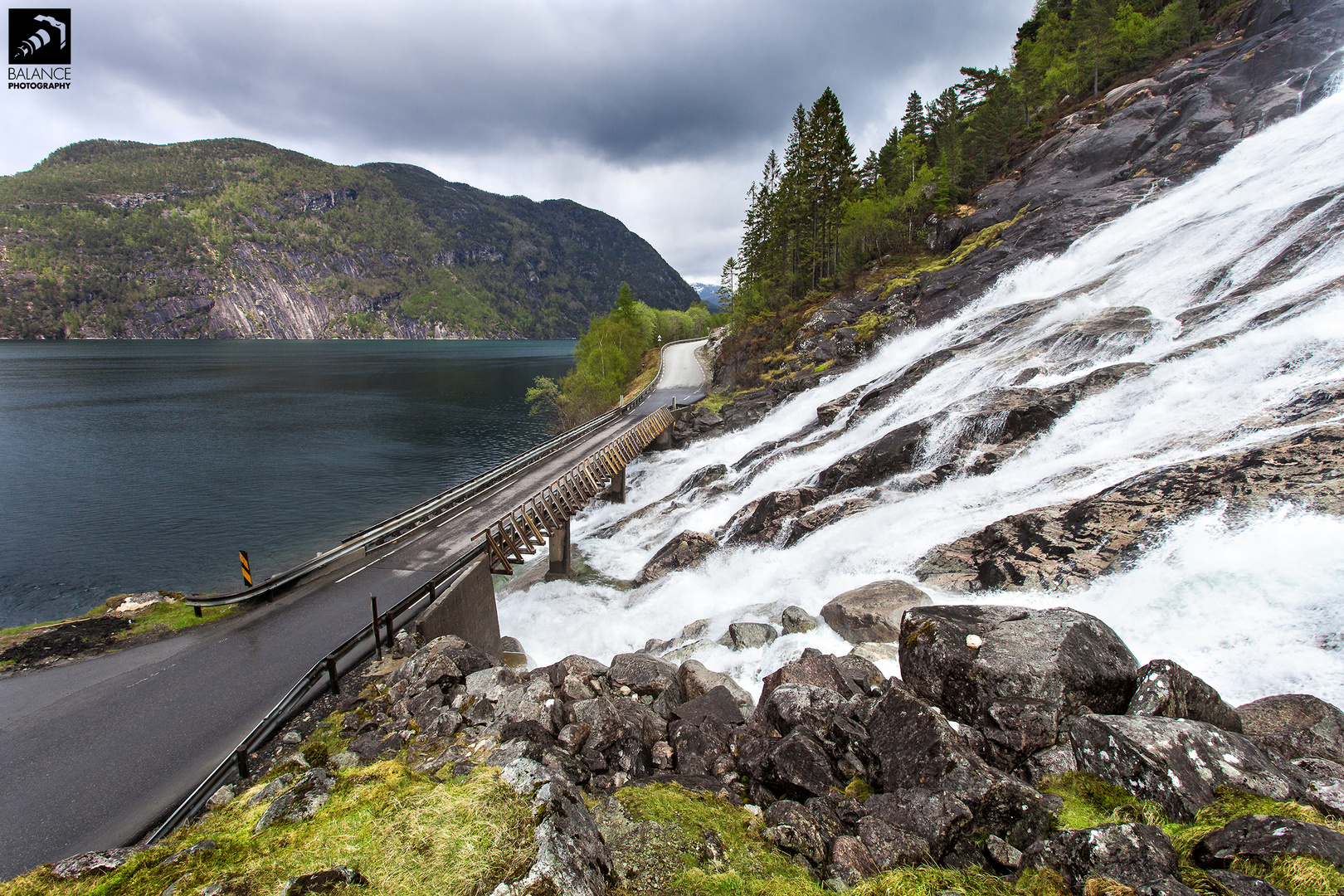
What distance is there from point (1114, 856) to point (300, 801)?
8.78 m

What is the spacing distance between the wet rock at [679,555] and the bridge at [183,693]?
478 cm

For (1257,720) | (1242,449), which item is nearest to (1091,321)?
(1242,449)

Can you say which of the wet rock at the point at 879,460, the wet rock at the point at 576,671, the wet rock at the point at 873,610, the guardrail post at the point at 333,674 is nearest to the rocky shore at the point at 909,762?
the wet rock at the point at 576,671

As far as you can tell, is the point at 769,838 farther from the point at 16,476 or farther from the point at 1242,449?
the point at 16,476

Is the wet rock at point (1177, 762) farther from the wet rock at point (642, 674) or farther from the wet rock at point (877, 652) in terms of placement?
the wet rock at point (642, 674)

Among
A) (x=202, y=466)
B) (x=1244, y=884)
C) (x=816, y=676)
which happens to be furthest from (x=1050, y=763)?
(x=202, y=466)

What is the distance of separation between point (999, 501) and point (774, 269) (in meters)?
58.7

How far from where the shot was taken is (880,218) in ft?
169

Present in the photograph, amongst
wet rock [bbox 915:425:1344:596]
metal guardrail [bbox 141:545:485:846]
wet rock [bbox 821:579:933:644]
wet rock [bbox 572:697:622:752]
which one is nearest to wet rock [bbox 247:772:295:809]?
metal guardrail [bbox 141:545:485:846]

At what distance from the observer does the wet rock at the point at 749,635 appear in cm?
1392

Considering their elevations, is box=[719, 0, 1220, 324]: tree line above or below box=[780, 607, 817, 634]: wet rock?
above

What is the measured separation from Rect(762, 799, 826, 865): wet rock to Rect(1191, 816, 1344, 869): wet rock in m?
3.36

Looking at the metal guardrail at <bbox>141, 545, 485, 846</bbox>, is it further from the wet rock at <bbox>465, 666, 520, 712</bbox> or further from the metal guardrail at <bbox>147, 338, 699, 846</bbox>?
the wet rock at <bbox>465, 666, 520, 712</bbox>

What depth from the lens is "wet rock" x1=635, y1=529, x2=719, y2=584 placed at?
2148 centimetres
